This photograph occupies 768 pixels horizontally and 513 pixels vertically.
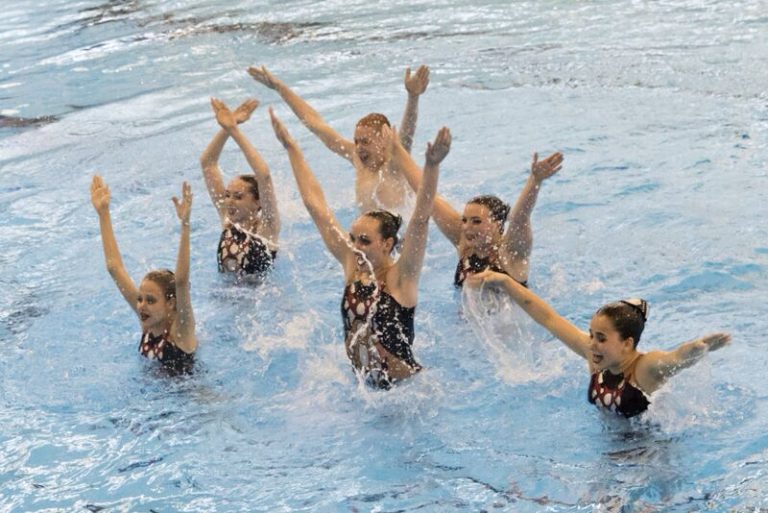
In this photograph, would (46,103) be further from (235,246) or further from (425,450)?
(425,450)

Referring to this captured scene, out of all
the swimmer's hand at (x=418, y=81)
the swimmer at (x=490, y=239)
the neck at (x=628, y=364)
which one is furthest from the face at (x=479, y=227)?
the neck at (x=628, y=364)

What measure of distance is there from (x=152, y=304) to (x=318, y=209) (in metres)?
1.01

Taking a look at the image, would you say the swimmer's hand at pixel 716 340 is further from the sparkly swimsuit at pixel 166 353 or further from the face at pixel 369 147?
the face at pixel 369 147

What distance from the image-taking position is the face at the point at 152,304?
563cm

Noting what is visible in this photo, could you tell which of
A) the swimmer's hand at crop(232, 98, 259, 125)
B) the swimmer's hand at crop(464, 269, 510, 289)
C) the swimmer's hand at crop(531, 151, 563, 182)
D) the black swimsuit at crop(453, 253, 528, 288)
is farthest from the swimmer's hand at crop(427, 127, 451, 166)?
the swimmer's hand at crop(232, 98, 259, 125)

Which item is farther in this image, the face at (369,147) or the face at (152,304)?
the face at (369,147)

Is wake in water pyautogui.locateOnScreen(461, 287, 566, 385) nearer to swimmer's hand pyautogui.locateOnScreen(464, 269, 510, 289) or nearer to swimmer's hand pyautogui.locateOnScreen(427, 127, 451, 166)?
swimmer's hand pyautogui.locateOnScreen(464, 269, 510, 289)

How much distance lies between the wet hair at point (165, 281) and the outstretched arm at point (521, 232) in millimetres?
1915

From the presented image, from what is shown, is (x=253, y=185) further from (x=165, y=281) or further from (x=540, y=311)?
(x=540, y=311)

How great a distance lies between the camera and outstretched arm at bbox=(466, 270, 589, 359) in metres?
4.97

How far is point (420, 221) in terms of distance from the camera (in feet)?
16.1

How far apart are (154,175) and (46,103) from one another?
3.23 m

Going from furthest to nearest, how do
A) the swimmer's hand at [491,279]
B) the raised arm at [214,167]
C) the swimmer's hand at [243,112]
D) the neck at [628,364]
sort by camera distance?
1. the raised arm at [214,167]
2. the swimmer's hand at [243,112]
3. the swimmer's hand at [491,279]
4. the neck at [628,364]

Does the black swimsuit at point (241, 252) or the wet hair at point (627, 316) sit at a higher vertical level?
the black swimsuit at point (241, 252)
